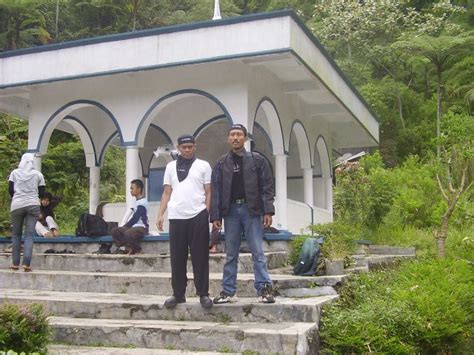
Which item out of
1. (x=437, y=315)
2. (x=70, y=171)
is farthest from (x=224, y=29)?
(x=70, y=171)

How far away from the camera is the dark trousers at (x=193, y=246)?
19.2 ft

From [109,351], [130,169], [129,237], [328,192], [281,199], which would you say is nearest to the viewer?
[109,351]

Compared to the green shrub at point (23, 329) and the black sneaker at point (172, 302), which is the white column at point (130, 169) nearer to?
the black sneaker at point (172, 302)

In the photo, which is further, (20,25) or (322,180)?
(20,25)

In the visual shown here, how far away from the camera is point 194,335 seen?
17.4 ft

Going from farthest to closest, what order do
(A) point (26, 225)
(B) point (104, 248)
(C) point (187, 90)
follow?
1. (C) point (187, 90)
2. (B) point (104, 248)
3. (A) point (26, 225)

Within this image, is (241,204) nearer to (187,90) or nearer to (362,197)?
(187,90)

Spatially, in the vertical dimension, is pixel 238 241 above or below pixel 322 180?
below

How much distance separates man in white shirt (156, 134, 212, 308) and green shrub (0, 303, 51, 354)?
1522mm

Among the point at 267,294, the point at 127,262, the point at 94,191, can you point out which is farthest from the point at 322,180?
the point at 267,294

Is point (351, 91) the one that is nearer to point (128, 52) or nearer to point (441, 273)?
point (128, 52)

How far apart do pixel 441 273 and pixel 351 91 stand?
5808mm

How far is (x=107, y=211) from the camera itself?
12.4m

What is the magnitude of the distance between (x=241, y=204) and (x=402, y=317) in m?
1.82
